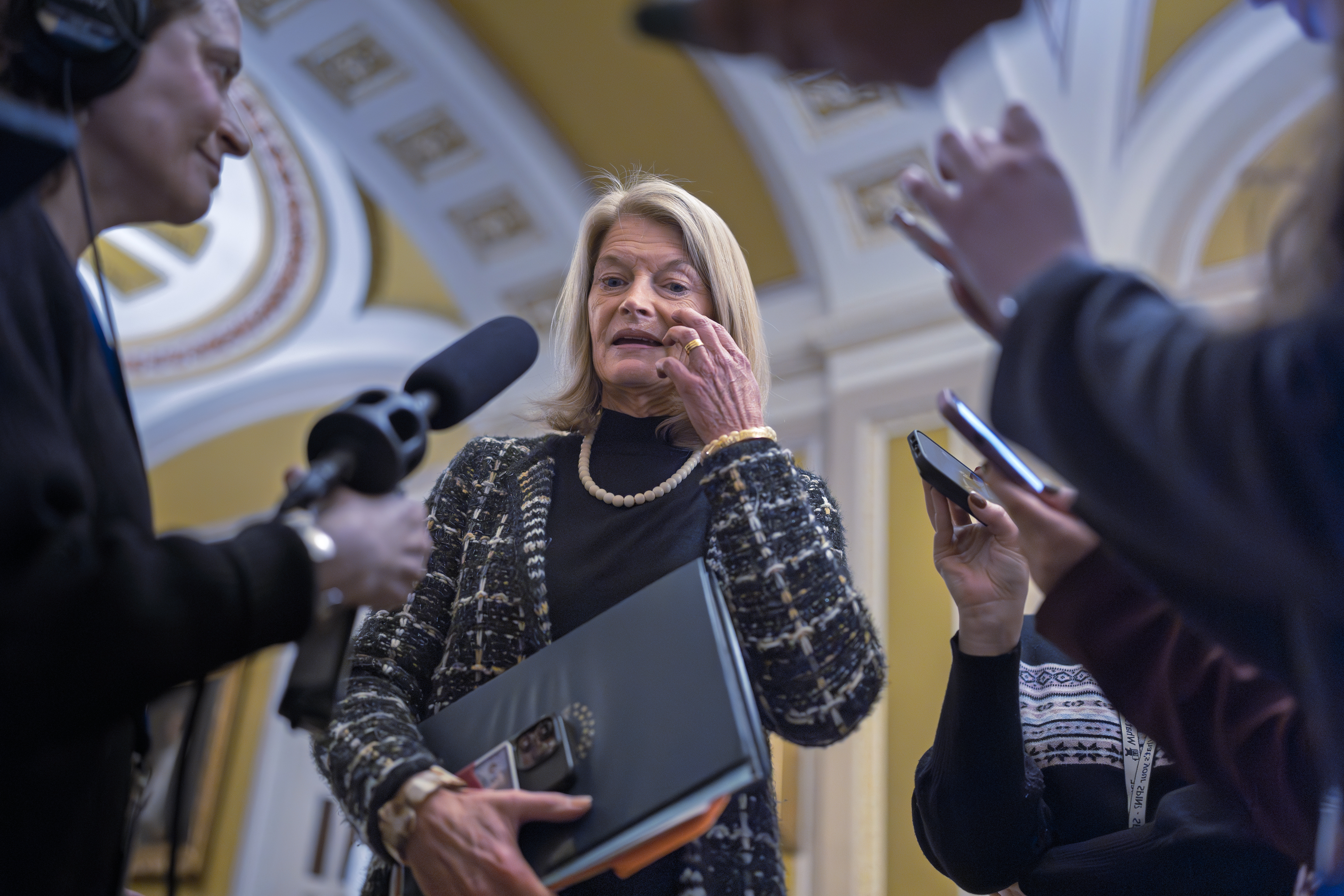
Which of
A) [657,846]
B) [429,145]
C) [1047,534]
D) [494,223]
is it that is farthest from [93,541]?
[494,223]

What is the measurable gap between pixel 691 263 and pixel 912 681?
10.1 feet

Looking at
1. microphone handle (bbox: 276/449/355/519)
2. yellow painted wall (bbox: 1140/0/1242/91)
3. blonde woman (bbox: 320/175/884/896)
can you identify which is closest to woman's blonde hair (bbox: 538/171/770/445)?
blonde woman (bbox: 320/175/884/896)

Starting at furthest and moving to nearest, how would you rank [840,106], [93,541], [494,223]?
[494,223] → [840,106] → [93,541]

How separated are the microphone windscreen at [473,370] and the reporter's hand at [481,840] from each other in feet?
1.29

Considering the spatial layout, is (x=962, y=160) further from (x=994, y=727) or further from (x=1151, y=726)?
(x=994, y=727)

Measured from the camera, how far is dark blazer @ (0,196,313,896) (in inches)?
32.8

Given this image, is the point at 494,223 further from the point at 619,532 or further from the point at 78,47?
the point at 78,47

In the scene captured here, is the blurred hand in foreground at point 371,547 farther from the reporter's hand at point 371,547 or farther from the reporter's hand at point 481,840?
the reporter's hand at point 481,840

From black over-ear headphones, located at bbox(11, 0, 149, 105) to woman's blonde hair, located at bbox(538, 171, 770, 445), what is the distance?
2.95 ft

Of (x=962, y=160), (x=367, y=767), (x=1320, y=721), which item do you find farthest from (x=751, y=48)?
(x=367, y=767)

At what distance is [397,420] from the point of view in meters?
1.04

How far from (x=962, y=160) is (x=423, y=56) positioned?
5185mm

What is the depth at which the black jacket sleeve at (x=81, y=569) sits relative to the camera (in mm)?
830

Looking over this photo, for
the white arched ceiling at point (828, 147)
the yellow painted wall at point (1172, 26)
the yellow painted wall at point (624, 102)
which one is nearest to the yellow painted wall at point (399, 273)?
the white arched ceiling at point (828, 147)
